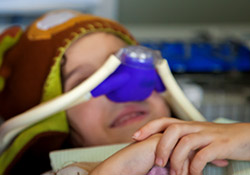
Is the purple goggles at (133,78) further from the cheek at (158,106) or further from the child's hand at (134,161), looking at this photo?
the child's hand at (134,161)

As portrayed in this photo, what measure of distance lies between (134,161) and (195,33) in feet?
4.55

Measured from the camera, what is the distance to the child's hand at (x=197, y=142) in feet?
1.35

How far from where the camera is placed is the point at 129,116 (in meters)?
0.71

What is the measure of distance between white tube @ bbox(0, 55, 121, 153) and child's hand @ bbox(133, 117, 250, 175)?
207mm

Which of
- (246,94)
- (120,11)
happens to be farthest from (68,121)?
(120,11)

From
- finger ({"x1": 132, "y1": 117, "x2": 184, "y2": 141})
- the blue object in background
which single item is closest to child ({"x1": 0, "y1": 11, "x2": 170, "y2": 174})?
finger ({"x1": 132, "y1": 117, "x2": 184, "y2": 141})

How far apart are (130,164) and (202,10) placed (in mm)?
1393

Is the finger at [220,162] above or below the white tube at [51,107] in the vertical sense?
above

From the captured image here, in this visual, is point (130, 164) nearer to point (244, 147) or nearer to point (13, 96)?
point (244, 147)

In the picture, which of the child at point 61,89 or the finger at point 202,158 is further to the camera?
the child at point 61,89

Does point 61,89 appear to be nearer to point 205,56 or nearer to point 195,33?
point 205,56

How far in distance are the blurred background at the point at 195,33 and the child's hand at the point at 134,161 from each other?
0.69 metres

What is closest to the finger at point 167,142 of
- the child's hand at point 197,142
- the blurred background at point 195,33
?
the child's hand at point 197,142

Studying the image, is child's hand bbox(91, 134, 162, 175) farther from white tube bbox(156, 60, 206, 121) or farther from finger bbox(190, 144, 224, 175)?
white tube bbox(156, 60, 206, 121)
